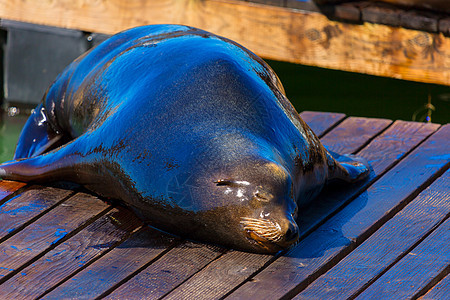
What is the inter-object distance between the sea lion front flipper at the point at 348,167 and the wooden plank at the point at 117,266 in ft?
2.92

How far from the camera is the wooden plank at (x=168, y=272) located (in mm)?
3029

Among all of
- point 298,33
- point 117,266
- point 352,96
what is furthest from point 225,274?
point 352,96

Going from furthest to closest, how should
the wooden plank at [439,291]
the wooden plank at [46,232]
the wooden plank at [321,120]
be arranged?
the wooden plank at [321,120]
the wooden plank at [46,232]
the wooden plank at [439,291]

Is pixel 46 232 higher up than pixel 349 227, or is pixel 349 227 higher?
pixel 349 227

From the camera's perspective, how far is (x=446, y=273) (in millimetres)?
3115

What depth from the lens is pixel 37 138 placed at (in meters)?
4.63

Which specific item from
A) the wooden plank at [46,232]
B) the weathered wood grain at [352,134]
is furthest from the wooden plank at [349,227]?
the wooden plank at [46,232]

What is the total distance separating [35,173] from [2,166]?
0.25 meters

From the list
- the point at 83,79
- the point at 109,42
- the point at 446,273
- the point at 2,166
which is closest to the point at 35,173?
the point at 2,166

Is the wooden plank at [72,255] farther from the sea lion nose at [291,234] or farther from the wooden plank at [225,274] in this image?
the sea lion nose at [291,234]

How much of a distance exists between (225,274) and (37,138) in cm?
192

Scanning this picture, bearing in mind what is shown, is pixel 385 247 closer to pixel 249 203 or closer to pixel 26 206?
pixel 249 203

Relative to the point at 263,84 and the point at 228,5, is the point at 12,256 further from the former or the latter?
the point at 228,5

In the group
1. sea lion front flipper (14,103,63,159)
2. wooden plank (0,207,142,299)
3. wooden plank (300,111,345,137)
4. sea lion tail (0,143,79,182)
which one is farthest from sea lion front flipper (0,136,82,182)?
wooden plank (300,111,345,137)
